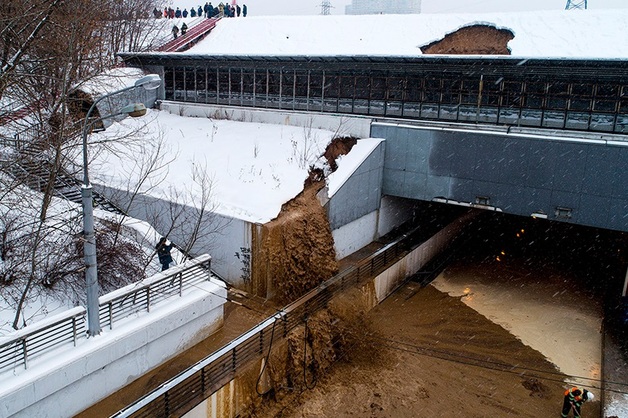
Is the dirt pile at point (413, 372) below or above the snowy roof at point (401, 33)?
below

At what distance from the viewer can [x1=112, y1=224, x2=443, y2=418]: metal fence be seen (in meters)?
9.30

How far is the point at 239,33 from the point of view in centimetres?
3453

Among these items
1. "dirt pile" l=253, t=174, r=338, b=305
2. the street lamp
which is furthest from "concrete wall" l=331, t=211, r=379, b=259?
the street lamp

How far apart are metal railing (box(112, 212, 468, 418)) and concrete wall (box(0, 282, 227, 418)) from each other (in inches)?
39.6

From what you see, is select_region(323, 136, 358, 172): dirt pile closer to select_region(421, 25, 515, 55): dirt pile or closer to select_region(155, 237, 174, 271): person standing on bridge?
select_region(155, 237, 174, 271): person standing on bridge

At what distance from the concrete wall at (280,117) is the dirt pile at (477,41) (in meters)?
10.7

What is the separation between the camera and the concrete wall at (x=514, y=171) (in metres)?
16.1

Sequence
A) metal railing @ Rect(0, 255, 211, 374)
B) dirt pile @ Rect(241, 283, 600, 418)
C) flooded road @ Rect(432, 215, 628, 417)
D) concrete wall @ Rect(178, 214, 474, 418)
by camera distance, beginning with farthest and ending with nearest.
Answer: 1. flooded road @ Rect(432, 215, 628, 417)
2. dirt pile @ Rect(241, 283, 600, 418)
3. concrete wall @ Rect(178, 214, 474, 418)
4. metal railing @ Rect(0, 255, 211, 374)

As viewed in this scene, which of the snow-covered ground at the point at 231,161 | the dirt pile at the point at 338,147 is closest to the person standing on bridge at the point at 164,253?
the snow-covered ground at the point at 231,161

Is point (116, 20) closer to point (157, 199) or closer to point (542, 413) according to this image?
point (157, 199)

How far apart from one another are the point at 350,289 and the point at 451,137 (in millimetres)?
7180

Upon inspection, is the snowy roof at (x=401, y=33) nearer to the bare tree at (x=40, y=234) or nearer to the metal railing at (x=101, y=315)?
the bare tree at (x=40, y=234)

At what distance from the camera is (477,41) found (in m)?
27.8

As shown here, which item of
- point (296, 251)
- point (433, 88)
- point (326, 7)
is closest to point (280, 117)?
point (433, 88)
